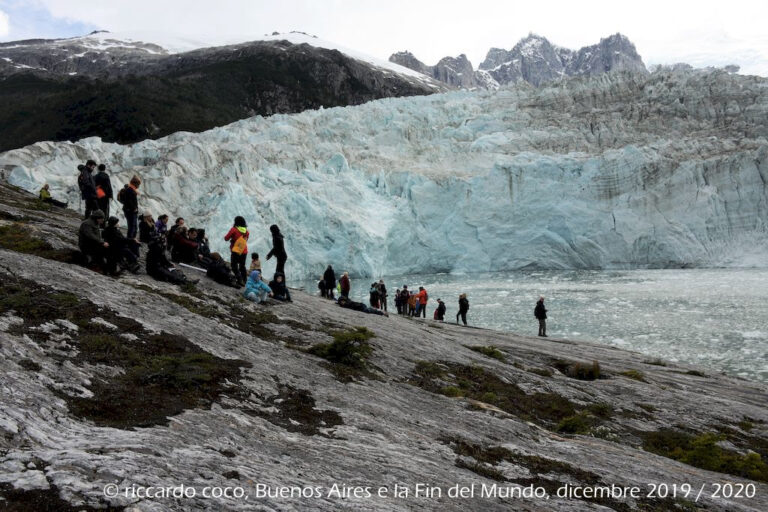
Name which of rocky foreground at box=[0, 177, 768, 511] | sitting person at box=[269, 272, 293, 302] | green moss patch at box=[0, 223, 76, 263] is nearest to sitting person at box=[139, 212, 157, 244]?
rocky foreground at box=[0, 177, 768, 511]

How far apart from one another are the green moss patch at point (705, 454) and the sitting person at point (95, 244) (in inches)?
321

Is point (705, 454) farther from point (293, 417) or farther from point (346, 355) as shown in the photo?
point (293, 417)

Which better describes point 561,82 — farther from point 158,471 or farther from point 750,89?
point 158,471

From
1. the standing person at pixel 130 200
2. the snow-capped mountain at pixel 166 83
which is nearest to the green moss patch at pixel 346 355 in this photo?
the standing person at pixel 130 200

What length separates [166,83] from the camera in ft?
349

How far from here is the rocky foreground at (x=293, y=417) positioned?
3.48 metres

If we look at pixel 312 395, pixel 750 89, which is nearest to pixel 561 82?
pixel 750 89

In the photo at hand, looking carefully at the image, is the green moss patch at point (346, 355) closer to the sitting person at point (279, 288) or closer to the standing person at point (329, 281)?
the sitting person at point (279, 288)

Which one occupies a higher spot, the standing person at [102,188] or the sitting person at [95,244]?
the standing person at [102,188]

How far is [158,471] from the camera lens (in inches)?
132

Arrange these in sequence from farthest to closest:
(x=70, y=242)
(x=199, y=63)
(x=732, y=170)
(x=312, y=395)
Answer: (x=199, y=63) < (x=732, y=170) < (x=70, y=242) < (x=312, y=395)

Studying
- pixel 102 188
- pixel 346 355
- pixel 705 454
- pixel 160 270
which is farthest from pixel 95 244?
pixel 705 454

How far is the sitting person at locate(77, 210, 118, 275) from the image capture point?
7.92 m

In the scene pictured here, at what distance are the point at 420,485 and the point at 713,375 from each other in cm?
1028
